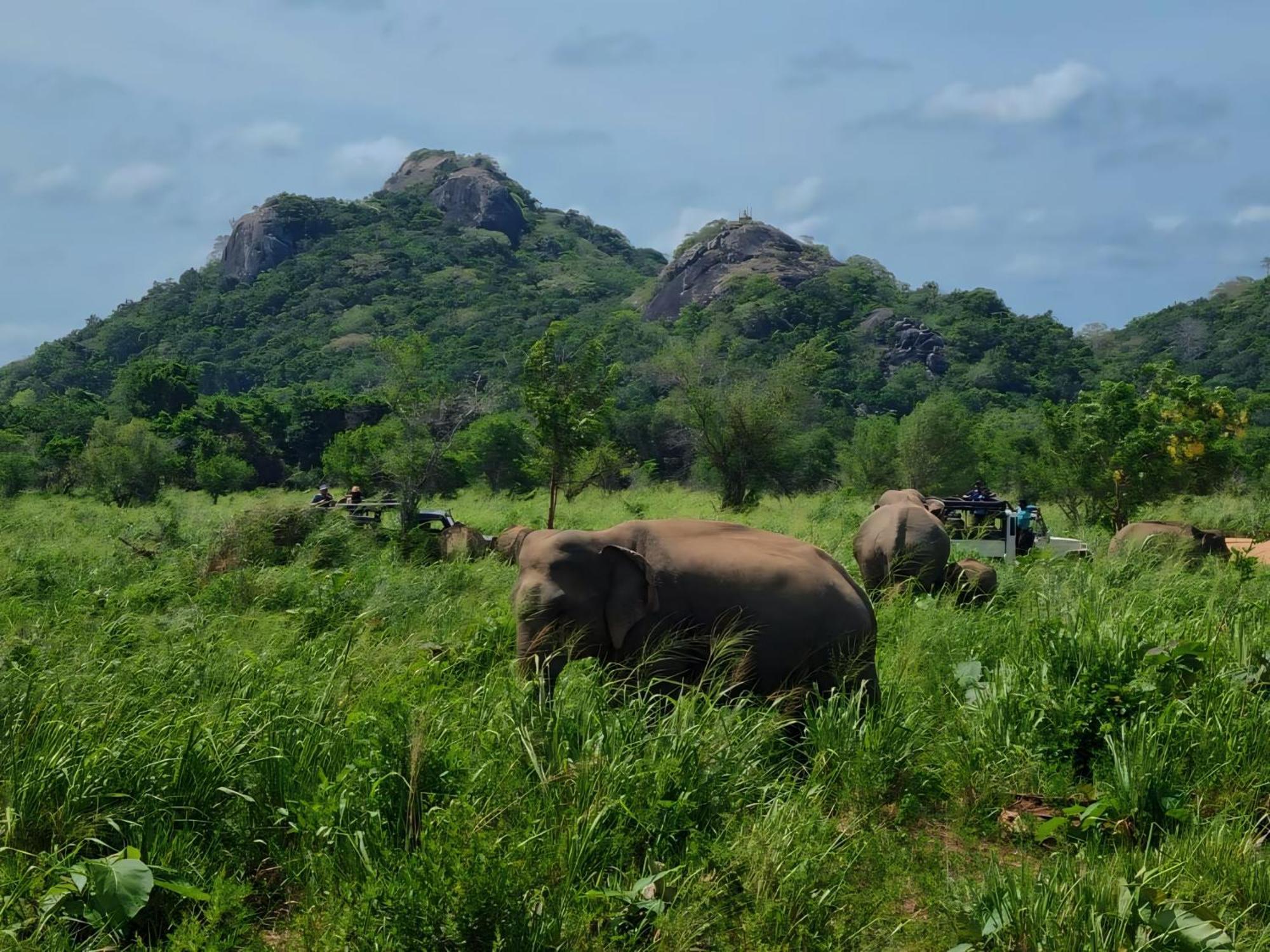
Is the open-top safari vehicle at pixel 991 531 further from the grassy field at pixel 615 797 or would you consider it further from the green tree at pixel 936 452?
the green tree at pixel 936 452

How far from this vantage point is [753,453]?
36.8 m

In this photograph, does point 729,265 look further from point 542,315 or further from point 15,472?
point 15,472

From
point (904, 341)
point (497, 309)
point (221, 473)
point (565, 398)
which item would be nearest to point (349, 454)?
point (221, 473)

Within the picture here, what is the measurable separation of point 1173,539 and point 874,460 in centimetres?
3239

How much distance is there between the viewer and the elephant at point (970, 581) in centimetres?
1227

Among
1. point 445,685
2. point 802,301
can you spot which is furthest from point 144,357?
point 445,685

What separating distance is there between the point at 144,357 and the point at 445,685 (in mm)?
117748

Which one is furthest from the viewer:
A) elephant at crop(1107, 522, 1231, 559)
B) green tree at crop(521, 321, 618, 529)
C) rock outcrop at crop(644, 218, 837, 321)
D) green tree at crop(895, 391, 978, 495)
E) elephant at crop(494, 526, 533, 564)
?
rock outcrop at crop(644, 218, 837, 321)

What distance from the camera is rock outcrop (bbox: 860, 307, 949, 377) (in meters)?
99.8

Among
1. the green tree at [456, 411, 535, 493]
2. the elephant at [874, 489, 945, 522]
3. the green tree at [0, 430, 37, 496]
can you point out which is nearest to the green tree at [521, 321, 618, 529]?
the elephant at [874, 489, 945, 522]

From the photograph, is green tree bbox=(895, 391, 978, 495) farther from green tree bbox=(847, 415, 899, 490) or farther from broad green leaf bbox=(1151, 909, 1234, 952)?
broad green leaf bbox=(1151, 909, 1234, 952)

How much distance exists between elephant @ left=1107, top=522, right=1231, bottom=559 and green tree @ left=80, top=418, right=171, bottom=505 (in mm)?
31565

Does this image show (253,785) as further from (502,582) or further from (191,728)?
(502,582)

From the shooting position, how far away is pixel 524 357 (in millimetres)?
69562
